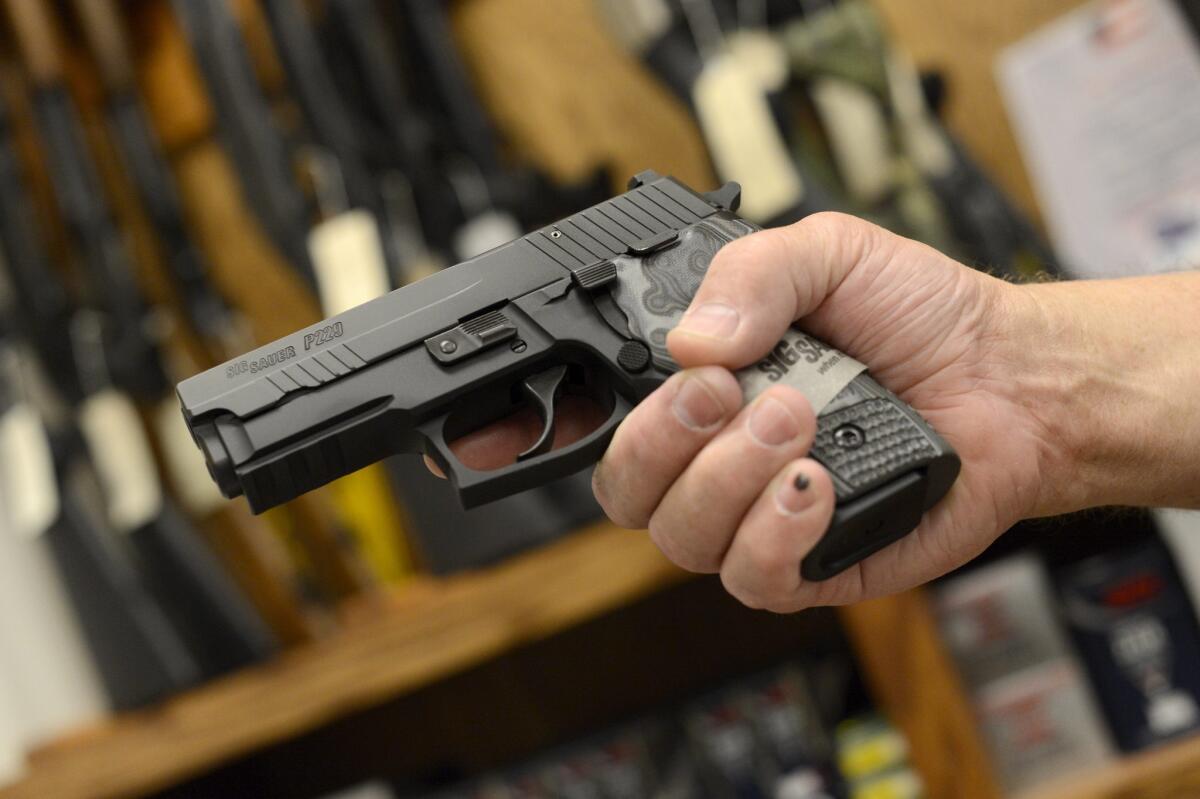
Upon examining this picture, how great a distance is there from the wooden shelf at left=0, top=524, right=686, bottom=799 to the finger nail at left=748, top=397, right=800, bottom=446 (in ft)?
1.91

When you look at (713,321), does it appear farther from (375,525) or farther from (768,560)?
(375,525)

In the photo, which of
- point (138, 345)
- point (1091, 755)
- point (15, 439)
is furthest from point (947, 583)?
point (15, 439)

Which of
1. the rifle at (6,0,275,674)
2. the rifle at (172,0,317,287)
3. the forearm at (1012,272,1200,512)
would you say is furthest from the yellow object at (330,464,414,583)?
the forearm at (1012,272,1200,512)

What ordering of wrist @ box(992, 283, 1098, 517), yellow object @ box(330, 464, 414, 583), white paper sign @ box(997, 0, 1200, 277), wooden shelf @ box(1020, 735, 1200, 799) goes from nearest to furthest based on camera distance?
wrist @ box(992, 283, 1098, 517)
wooden shelf @ box(1020, 735, 1200, 799)
white paper sign @ box(997, 0, 1200, 277)
yellow object @ box(330, 464, 414, 583)

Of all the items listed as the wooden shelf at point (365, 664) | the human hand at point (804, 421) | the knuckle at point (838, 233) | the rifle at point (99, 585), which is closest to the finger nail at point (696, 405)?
the human hand at point (804, 421)

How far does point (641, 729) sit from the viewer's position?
4.13ft

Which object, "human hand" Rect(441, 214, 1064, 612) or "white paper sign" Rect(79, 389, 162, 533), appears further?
"white paper sign" Rect(79, 389, 162, 533)

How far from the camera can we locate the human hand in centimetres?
63

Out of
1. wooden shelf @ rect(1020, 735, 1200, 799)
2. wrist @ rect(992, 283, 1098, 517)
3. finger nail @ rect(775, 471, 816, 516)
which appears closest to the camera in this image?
finger nail @ rect(775, 471, 816, 516)

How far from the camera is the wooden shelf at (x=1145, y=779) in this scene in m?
1.13

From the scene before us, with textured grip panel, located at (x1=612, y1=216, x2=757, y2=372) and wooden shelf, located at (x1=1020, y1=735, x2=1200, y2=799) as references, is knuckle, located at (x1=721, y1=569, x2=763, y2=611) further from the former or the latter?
wooden shelf, located at (x1=1020, y1=735, x2=1200, y2=799)

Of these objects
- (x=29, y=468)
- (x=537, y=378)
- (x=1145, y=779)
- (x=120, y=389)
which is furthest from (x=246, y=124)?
(x=1145, y=779)

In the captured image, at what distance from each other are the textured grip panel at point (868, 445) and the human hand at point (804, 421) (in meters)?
0.01

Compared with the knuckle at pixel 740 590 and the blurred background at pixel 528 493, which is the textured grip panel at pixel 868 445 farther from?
the blurred background at pixel 528 493
